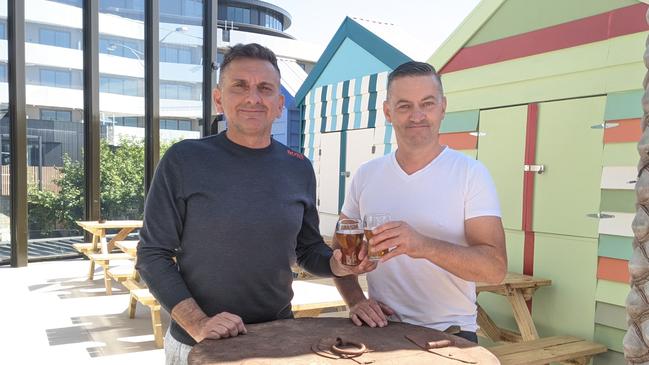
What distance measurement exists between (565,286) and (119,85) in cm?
775

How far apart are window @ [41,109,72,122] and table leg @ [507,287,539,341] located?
24.7 feet

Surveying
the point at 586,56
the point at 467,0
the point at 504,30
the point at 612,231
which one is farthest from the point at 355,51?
the point at 612,231

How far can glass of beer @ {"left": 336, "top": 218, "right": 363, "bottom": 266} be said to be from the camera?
5.51 feet

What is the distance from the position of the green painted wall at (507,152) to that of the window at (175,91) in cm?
666

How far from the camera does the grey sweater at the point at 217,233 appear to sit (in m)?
1.70

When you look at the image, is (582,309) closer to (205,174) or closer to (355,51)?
(205,174)

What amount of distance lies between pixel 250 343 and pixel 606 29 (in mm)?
3214

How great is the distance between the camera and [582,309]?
3.58 m

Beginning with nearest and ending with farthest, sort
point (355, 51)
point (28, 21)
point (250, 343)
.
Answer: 1. point (250, 343)
2. point (355, 51)
3. point (28, 21)

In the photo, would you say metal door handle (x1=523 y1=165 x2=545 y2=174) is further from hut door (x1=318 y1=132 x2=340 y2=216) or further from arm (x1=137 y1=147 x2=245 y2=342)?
hut door (x1=318 y1=132 x2=340 y2=216)

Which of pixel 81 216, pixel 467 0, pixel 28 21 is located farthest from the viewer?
pixel 81 216

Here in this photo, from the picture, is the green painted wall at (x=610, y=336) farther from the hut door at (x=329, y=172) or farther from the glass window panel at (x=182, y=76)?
the glass window panel at (x=182, y=76)

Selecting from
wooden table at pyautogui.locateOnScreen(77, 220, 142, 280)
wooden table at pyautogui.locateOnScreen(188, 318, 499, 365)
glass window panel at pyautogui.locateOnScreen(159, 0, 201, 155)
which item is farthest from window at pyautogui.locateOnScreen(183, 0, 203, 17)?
wooden table at pyautogui.locateOnScreen(188, 318, 499, 365)

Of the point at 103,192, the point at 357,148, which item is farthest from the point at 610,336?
the point at 103,192
